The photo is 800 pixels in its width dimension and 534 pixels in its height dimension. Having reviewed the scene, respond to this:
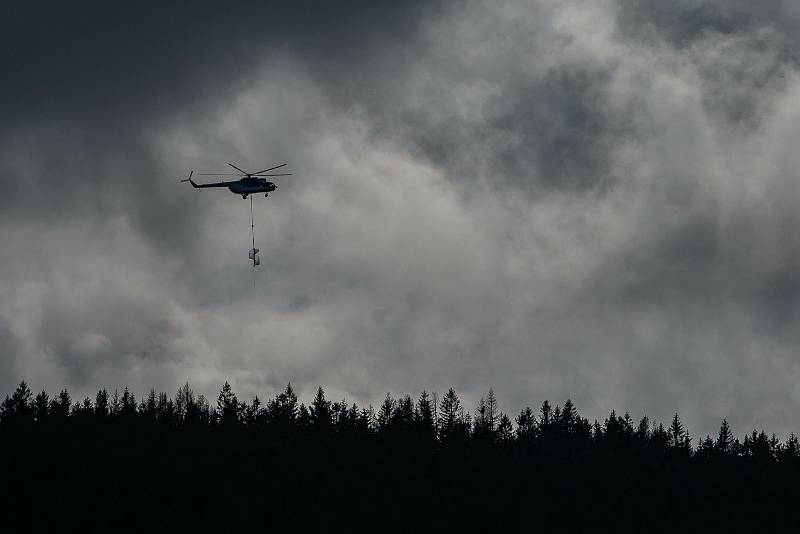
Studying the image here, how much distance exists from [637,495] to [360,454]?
38816mm

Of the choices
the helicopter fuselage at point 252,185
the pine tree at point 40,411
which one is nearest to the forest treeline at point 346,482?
the pine tree at point 40,411

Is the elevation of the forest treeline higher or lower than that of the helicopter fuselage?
lower

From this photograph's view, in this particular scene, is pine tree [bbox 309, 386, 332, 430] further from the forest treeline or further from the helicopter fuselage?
the helicopter fuselage

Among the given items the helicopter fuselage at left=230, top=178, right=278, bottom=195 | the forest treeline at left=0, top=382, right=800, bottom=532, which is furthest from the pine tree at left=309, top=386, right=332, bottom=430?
the helicopter fuselage at left=230, top=178, right=278, bottom=195

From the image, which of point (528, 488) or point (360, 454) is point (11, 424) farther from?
point (528, 488)

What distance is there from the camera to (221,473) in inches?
6777

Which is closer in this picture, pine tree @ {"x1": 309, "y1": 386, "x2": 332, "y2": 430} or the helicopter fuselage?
the helicopter fuselage

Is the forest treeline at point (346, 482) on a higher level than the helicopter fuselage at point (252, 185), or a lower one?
lower

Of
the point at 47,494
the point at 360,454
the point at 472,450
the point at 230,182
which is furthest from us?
the point at 472,450

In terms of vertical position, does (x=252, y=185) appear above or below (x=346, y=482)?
above

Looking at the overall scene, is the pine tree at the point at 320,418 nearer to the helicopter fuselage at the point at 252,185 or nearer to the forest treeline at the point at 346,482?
the forest treeline at the point at 346,482

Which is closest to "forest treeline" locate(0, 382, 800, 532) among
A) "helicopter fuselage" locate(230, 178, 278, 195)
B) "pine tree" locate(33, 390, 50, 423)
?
"pine tree" locate(33, 390, 50, 423)

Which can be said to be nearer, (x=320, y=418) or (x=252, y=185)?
(x=252, y=185)

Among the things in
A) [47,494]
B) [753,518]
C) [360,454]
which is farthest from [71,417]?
[753,518]
